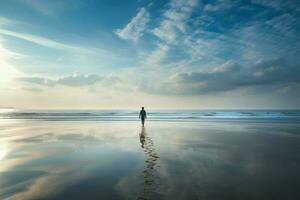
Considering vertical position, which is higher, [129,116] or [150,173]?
[129,116]

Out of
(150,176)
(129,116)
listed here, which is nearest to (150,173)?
(150,176)

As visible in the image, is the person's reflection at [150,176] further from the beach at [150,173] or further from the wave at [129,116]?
the wave at [129,116]

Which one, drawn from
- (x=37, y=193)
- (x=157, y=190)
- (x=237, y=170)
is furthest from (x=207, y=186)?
(x=37, y=193)

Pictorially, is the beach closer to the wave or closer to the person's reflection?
the person's reflection

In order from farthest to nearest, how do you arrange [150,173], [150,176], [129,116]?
[129,116] < [150,173] < [150,176]

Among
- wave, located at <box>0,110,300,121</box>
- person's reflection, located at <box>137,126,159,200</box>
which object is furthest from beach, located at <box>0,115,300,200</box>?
wave, located at <box>0,110,300,121</box>

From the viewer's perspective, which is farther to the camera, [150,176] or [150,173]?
[150,173]

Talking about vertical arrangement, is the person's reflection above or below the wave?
below

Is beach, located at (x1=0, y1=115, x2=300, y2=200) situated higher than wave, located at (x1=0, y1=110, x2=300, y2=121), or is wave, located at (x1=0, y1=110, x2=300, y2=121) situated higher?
wave, located at (x1=0, y1=110, x2=300, y2=121)

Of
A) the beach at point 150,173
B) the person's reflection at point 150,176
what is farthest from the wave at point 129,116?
the person's reflection at point 150,176

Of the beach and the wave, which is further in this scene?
the wave

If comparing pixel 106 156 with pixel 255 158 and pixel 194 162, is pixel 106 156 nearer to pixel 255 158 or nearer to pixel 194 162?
pixel 194 162

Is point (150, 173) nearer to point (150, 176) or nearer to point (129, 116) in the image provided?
point (150, 176)

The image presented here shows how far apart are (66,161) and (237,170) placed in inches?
274
